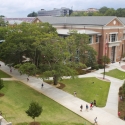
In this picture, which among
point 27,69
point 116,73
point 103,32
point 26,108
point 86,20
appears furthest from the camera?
point 86,20

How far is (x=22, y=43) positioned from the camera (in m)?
36.3

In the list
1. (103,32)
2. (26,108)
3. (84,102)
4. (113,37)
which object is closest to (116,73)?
(103,32)

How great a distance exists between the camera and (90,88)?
113 ft

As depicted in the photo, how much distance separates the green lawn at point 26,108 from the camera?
23.0m

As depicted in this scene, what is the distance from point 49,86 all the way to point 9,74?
9.86 meters

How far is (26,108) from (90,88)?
1263cm

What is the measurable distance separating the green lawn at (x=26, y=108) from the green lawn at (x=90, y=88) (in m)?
5.17

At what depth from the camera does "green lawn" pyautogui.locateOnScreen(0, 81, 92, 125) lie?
22953 mm

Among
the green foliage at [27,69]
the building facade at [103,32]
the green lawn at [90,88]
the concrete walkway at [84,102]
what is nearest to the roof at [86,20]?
the building facade at [103,32]

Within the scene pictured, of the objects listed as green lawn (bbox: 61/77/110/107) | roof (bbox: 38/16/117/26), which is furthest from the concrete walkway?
roof (bbox: 38/16/117/26)

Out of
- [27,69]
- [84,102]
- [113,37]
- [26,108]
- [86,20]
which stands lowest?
[84,102]

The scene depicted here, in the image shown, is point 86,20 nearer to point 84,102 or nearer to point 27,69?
point 27,69

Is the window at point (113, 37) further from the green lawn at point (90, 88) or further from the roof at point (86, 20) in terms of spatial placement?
the green lawn at point (90, 88)

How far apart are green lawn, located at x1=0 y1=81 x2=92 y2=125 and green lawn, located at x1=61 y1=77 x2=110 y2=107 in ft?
17.0
